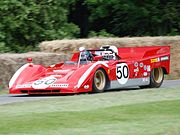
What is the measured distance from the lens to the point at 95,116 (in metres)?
11.6

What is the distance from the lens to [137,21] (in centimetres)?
3167

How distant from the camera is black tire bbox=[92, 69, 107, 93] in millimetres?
17062

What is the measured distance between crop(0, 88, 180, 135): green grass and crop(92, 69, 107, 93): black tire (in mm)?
1303

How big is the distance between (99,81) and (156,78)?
2777 millimetres

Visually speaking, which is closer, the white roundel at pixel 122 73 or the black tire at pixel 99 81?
the black tire at pixel 99 81

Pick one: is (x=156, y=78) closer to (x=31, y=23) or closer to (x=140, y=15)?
(x=31, y=23)

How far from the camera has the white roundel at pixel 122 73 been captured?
17.9 m

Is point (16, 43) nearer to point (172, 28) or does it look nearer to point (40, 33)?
point (40, 33)

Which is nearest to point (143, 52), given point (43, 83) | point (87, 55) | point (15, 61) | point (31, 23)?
point (87, 55)

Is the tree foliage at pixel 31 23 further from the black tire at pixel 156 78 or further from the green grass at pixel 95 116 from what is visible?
the green grass at pixel 95 116

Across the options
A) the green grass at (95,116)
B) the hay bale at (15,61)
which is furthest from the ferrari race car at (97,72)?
the hay bale at (15,61)

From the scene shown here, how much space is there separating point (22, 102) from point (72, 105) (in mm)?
1549

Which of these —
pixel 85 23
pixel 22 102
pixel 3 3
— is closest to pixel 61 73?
pixel 22 102

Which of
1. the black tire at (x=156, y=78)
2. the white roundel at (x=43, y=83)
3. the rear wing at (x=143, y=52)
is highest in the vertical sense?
the rear wing at (x=143, y=52)
